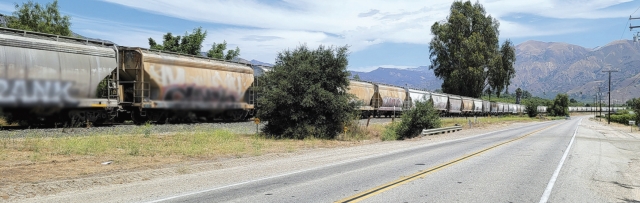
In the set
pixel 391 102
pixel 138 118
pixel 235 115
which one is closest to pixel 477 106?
pixel 391 102

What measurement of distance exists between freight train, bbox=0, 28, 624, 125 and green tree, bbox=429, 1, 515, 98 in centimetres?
4056

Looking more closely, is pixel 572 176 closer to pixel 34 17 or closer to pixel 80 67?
pixel 80 67

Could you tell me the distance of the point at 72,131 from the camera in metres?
18.0

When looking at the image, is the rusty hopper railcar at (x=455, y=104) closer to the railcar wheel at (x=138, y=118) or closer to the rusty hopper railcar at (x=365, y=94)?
the rusty hopper railcar at (x=365, y=94)

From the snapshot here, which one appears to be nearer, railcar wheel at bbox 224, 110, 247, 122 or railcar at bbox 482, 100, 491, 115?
railcar wheel at bbox 224, 110, 247, 122

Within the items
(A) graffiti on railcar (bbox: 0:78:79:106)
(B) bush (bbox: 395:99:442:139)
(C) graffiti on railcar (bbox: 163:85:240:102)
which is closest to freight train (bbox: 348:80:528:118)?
(B) bush (bbox: 395:99:442:139)

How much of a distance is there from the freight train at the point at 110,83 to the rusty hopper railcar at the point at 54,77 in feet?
0.09

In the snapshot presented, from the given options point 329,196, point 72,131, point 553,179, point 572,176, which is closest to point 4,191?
point 329,196

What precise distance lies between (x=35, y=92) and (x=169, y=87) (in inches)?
287

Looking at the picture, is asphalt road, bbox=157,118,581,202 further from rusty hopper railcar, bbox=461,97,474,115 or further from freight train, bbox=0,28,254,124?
rusty hopper railcar, bbox=461,97,474,115

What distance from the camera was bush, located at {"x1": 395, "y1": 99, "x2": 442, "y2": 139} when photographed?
3381 centimetres

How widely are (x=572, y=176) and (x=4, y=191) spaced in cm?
1319

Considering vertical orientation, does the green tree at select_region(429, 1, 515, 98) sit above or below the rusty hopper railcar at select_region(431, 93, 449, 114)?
above

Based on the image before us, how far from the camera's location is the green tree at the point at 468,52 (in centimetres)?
6266
